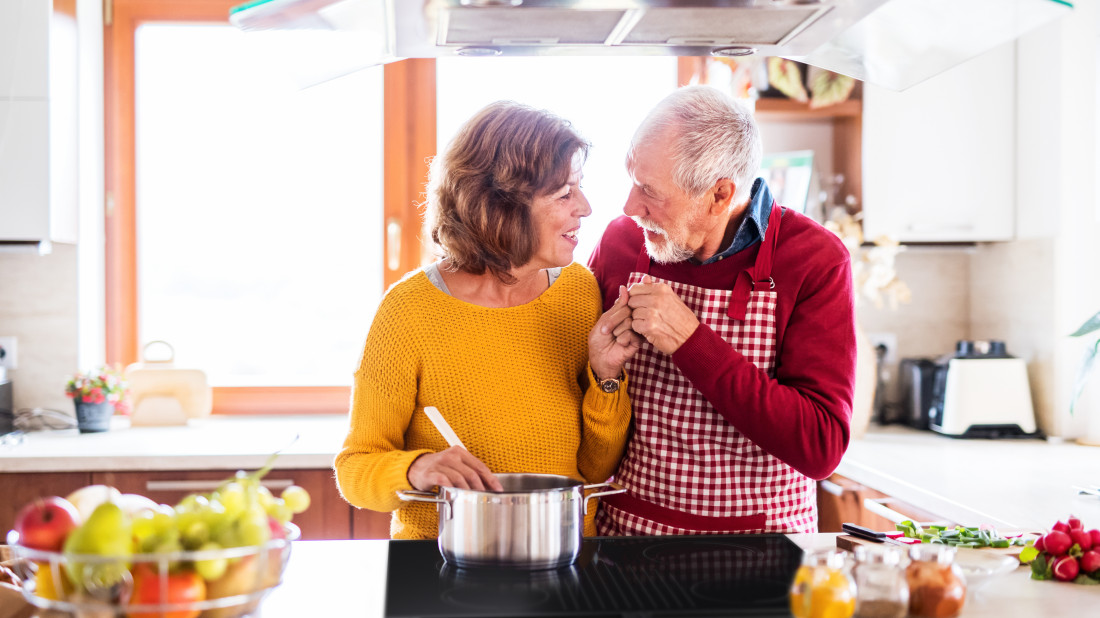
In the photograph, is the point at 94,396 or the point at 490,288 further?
the point at 94,396

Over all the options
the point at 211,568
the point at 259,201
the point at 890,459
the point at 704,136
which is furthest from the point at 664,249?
the point at 259,201

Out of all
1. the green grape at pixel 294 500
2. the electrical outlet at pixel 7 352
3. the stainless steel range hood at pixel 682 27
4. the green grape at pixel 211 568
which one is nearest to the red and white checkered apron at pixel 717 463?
the stainless steel range hood at pixel 682 27

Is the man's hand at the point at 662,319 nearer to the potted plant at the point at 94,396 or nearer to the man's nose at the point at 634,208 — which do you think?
the man's nose at the point at 634,208

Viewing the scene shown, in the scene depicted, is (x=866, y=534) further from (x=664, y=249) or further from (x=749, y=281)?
(x=664, y=249)

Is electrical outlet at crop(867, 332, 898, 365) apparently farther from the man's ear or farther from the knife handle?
the knife handle

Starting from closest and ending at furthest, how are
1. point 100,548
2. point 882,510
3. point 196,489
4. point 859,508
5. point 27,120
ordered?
1. point 100,548
2. point 882,510
3. point 859,508
4. point 196,489
5. point 27,120

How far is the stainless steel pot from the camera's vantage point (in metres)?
1.12

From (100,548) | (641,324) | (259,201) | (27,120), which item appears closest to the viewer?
(100,548)

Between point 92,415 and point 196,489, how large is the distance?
1.61ft

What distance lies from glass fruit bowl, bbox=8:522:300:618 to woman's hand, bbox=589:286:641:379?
67 cm

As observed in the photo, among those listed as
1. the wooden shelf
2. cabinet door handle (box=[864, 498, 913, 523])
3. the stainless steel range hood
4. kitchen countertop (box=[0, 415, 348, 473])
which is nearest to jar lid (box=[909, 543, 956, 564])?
the stainless steel range hood

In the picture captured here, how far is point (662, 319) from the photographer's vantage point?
142 cm

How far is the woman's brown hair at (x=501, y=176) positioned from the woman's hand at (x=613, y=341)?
0.54 feet

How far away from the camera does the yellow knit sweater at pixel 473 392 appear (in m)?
1.46
